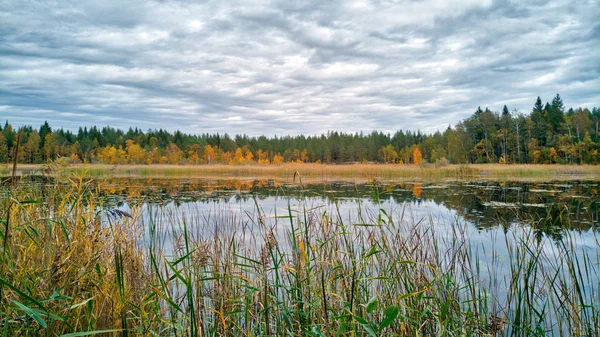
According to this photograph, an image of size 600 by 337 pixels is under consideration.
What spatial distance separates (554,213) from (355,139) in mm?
77526

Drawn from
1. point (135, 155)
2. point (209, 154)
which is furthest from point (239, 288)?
point (209, 154)

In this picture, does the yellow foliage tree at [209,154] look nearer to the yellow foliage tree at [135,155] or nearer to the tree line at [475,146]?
the tree line at [475,146]

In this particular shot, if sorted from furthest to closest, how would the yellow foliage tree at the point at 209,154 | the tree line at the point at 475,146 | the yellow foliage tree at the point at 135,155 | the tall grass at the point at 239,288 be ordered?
the yellow foliage tree at the point at 209,154
the yellow foliage tree at the point at 135,155
the tree line at the point at 475,146
the tall grass at the point at 239,288

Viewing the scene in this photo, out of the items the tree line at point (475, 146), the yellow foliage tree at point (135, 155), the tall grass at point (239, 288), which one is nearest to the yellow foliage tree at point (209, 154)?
the tree line at point (475, 146)

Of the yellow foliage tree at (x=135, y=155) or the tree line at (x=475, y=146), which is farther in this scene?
the yellow foliage tree at (x=135, y=155)

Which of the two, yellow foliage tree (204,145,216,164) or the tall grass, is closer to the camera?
the tall grass

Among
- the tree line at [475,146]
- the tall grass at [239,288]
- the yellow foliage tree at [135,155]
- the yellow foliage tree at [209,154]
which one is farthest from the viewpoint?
the yellow foliage tree at [209,154]

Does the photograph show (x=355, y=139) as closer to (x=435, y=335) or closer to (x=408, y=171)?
(x=408, y=171)

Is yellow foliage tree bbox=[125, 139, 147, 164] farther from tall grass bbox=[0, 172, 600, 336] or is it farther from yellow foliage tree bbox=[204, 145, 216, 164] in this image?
tall grass bbox=[0, 172, 600, 336]

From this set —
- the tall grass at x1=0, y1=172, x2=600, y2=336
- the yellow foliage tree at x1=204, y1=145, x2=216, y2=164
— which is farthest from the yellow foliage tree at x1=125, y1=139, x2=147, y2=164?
the tall grass at x1=0, y1=172, x2=600, y2=336

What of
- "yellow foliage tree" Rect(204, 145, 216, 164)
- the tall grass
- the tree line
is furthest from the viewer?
"yellow foliage tree" Rect(204, 145, 216, 164)

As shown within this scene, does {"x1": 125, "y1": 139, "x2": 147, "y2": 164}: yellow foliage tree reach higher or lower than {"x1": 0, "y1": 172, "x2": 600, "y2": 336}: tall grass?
higher

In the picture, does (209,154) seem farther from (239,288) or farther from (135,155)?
(239,288)

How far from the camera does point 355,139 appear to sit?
85.1 meters
